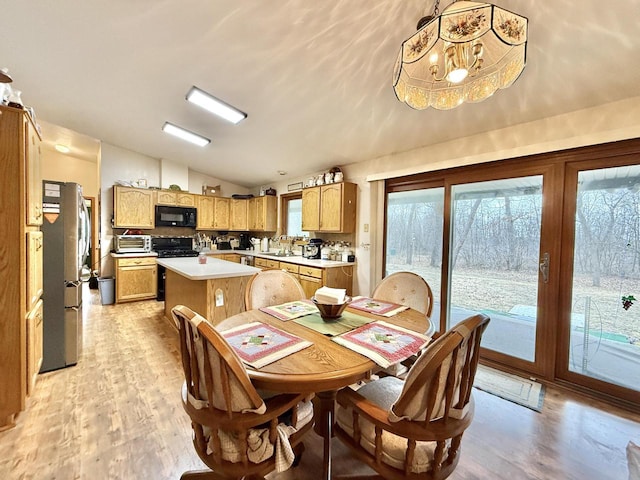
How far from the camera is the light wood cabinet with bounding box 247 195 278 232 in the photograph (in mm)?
5512

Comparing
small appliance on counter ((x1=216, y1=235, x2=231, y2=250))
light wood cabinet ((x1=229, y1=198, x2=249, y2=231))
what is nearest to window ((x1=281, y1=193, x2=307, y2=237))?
light wood cabinet ((x1=229, y1=198, x2=249, y2=231))

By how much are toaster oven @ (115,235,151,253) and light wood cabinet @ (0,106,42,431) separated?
10.7 ft

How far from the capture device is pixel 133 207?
472 centimetres

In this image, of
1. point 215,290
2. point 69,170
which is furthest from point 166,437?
point 69,170

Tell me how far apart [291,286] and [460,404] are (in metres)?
1.38

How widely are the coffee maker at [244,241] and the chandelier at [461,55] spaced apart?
543cm

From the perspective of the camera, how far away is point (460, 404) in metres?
0.98

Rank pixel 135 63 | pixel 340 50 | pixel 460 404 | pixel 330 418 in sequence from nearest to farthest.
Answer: pixel 460 404
pixel 330 418
pixel 340 50
pixel 135 63

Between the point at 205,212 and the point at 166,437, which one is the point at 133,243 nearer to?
the point at 205,212

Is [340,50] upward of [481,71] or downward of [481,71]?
upward

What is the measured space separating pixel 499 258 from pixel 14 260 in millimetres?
3776

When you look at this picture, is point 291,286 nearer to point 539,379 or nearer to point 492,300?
point 492,300

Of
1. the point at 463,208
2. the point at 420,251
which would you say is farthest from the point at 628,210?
the point at 420,251

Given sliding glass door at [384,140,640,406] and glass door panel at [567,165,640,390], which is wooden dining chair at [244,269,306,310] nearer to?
sliding glass door at [384,140,640,406]
